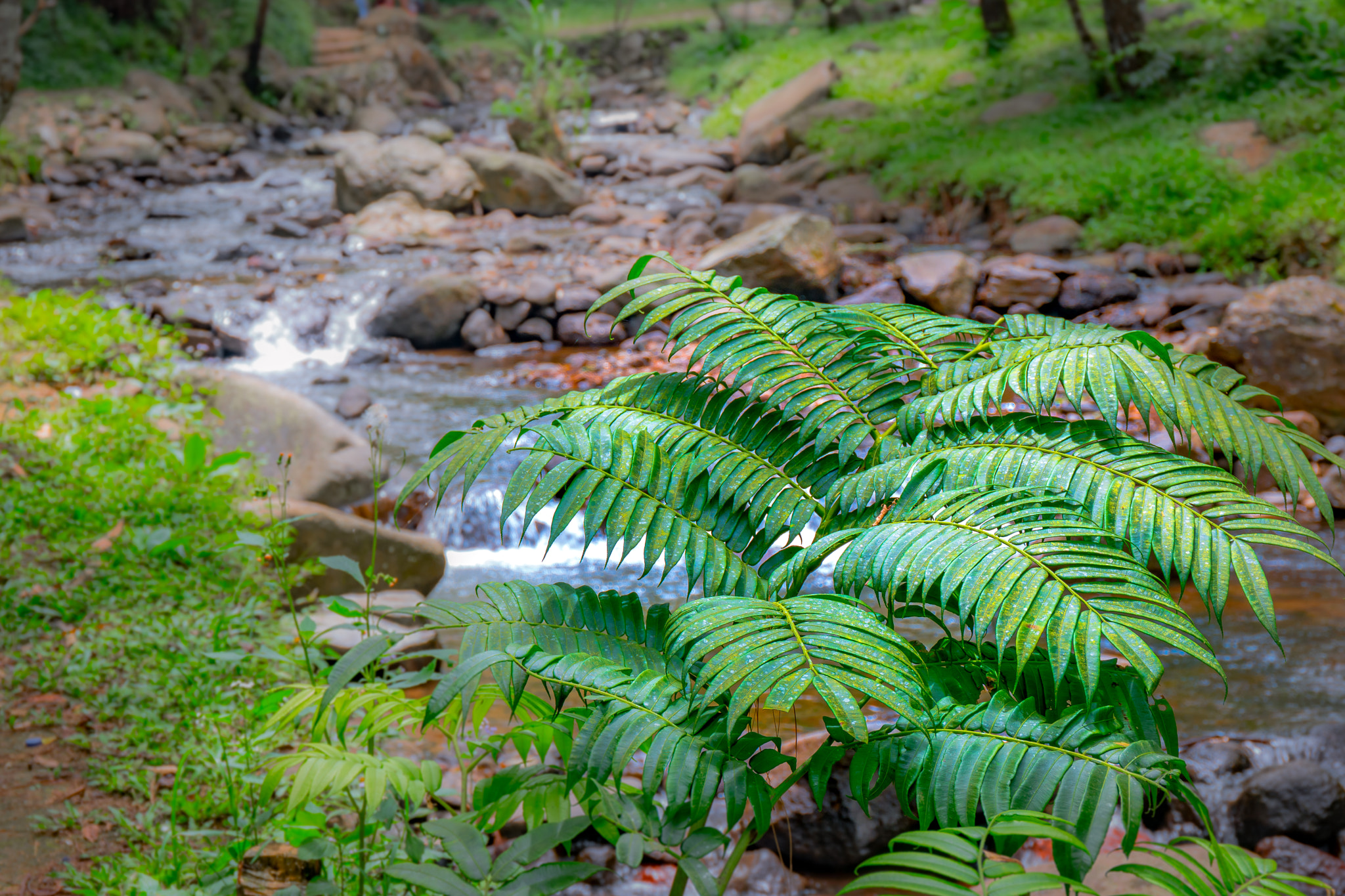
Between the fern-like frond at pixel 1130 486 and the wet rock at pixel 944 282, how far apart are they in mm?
5741

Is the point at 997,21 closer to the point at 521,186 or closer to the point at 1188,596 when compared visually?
the point at 521,186

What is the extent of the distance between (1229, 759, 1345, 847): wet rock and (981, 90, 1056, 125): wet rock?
1077 centimetres

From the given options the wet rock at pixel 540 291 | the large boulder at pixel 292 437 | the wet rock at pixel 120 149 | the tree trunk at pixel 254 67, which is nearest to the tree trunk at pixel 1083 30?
the wet rock at pixel 540 291

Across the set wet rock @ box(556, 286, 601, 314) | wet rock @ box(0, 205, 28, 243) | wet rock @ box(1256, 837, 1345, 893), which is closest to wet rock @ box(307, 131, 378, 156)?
wet rock @ box(0, 205, 28, 243)

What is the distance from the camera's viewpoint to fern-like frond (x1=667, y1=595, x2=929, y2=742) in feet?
4.04

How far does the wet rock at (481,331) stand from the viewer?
7875 mm

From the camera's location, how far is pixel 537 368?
728 cm

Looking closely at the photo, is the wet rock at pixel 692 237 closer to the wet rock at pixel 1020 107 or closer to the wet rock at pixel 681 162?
the wet rock at pixel 681 162

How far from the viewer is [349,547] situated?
3832 mm

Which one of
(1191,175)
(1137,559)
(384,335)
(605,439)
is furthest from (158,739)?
(1191,175)

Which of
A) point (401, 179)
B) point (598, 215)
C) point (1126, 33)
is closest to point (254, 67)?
point (401, 179)

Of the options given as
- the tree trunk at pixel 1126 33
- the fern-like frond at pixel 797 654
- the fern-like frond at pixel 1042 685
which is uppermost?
the tree trunk at pixel 1126 33

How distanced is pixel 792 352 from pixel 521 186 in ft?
34.0

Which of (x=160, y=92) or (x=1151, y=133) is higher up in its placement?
(x=1151, y=133)
